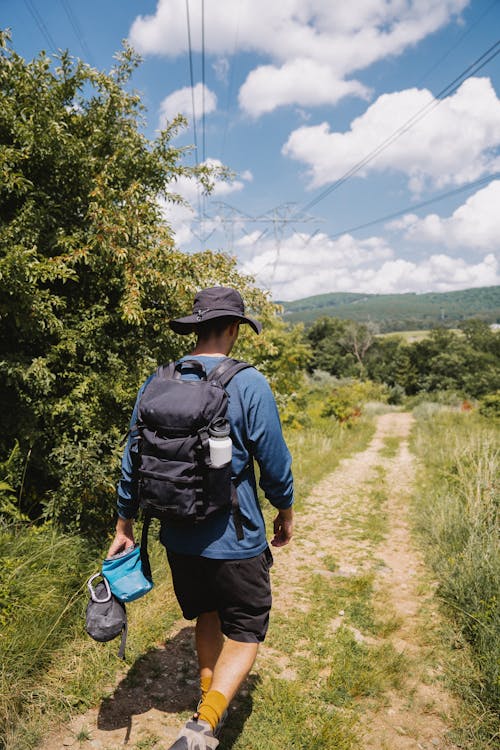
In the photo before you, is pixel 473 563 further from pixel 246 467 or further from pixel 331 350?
pixel 331 350

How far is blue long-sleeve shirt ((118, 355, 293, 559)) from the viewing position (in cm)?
193

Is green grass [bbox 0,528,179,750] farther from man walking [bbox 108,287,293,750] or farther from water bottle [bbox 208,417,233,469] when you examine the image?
water bottle [bbox 208,417,233,469]

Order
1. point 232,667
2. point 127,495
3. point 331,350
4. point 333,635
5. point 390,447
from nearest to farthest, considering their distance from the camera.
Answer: point 232,667 < point 127,495 < point 333,635 < point 390,447 < point 331,350

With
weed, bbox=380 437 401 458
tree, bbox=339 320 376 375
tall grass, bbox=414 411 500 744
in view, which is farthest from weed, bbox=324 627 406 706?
tree, bbox=339 320 376 375

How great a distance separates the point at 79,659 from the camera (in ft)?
8.92

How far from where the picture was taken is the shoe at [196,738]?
170cm

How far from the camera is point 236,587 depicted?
195 cm

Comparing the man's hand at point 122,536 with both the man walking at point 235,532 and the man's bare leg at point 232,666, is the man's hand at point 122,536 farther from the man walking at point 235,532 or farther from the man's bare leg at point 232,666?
the man's bare leg at point 232,666

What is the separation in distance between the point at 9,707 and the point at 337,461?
881 centimetres

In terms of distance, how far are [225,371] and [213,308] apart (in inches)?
13.6

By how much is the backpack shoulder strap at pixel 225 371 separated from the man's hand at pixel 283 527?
2.40 ft

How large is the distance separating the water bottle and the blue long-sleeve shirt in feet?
0.41

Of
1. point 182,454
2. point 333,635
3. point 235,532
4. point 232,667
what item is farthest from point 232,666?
point 333,635

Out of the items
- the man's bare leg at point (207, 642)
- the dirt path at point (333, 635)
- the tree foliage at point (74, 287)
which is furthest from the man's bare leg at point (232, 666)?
the tree foliage at point (74, 287)
